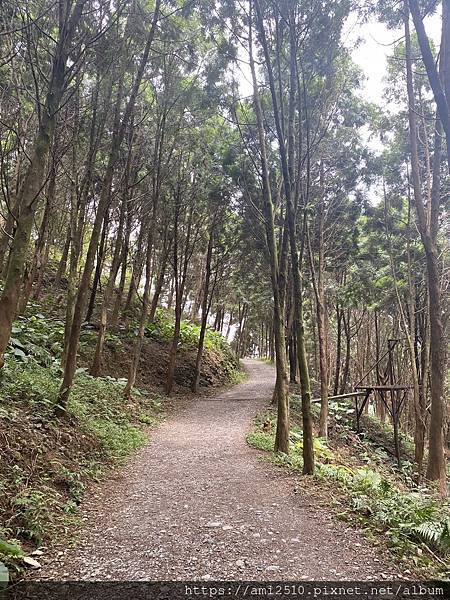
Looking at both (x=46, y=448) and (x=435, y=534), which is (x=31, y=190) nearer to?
(x=46, y=448)

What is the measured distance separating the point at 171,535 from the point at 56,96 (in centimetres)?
546

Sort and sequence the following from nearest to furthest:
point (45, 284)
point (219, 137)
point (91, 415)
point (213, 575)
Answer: point (213, 575) → point (91, 415) → point (219, 137) → point (45, 284)

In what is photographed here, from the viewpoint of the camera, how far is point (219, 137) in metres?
13.4

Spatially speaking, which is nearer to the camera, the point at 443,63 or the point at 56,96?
the point at 56,96

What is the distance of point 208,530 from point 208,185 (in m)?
11.9

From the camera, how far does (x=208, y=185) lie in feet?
46.1

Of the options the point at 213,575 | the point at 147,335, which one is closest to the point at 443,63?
the point at 213,575

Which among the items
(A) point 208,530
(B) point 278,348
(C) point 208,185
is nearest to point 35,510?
(A) point 208,530

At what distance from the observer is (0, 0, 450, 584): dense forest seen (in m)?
6.17

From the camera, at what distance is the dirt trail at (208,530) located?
129 inches

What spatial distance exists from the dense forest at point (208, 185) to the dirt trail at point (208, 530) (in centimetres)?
56

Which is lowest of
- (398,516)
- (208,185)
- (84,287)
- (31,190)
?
(398,516)

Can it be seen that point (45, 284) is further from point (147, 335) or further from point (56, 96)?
point (56, 96)

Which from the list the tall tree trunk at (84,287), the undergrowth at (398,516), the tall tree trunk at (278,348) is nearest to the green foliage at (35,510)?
the tall tree trunk at (84,287)
